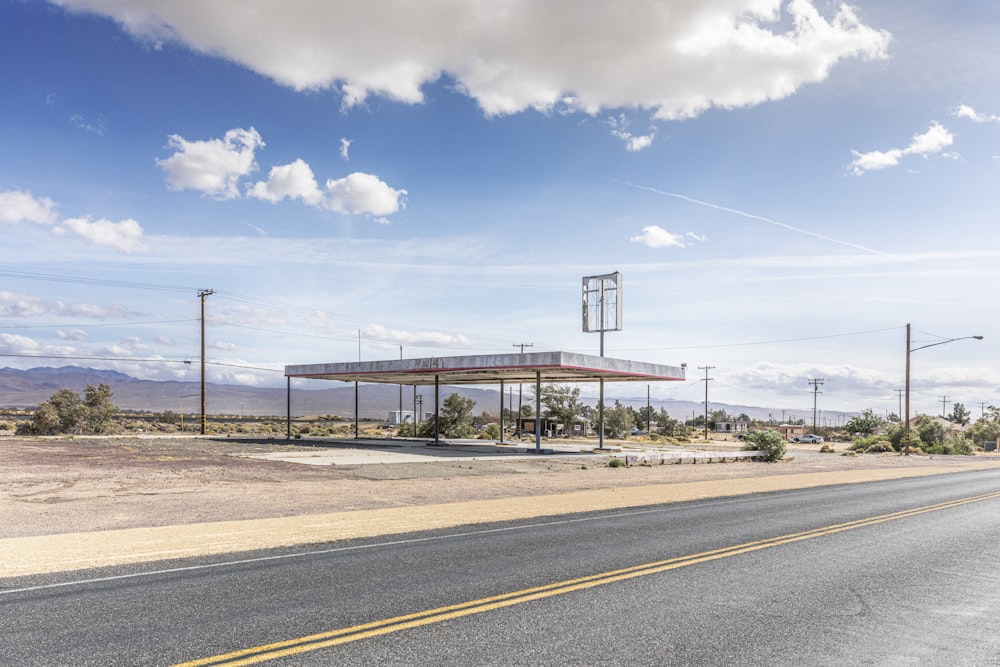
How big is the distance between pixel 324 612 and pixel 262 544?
486 centimetres

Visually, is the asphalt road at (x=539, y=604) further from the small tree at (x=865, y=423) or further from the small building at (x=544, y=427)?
the small tree at (x=865, y=423)

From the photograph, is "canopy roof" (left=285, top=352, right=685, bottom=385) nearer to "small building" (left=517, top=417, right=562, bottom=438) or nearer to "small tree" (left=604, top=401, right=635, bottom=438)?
"small building" (left=517, top=417, right=562, bottom=438)

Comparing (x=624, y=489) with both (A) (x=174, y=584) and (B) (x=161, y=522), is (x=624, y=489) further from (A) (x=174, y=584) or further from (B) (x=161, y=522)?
(A) (x=174, y=584)

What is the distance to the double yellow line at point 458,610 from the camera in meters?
5.97

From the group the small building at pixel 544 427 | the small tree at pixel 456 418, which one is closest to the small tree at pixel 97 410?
the small tree at pixel 456 418

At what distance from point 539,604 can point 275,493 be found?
46.6 feet

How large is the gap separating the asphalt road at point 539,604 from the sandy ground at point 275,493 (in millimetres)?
2182

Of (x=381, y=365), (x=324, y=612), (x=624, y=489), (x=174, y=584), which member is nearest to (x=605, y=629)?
(x=324, y=612)

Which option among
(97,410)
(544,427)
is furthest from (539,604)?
(97,410)

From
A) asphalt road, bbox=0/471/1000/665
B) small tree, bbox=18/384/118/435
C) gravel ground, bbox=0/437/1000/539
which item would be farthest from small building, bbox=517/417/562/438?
asphalt road, bbox=0/471/1000/665

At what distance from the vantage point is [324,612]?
730cm

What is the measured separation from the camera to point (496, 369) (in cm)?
4378

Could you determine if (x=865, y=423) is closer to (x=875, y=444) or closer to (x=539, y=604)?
(x=875, y=444)

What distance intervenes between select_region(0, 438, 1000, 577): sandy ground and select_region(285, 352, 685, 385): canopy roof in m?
5.19
